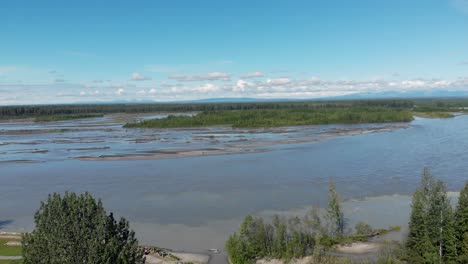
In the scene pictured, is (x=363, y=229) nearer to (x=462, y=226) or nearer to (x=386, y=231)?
(x=386, y=231)

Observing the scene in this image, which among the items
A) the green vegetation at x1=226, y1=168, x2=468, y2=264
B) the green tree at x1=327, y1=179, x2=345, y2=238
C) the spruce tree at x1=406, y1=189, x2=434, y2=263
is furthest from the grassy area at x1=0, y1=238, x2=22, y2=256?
the spruce tree at x1=406, y1=189, x2=434, y2=263

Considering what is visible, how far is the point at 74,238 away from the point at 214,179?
90.6ft

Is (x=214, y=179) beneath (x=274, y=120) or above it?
beneath

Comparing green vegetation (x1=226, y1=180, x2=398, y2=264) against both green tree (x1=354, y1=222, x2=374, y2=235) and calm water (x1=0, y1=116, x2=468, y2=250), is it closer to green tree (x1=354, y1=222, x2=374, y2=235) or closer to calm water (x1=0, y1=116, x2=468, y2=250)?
green tree (x1=354, y1=222, x2=374, y2=235)

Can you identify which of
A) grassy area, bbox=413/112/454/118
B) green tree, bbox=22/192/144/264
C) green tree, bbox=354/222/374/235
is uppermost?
grassy area, bbox=413/112/454/118

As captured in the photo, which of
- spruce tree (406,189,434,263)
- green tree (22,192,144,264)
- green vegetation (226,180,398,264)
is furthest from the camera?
green vegetation (226,180,398,264)

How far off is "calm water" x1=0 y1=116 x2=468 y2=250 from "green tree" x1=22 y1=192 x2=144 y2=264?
32.3 feet

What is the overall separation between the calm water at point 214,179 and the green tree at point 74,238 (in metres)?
9.85

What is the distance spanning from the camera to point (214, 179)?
4119cm

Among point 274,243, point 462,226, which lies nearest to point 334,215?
point 274,243

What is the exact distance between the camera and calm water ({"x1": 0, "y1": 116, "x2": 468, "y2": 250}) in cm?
2903

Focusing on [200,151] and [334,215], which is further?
[200,151]

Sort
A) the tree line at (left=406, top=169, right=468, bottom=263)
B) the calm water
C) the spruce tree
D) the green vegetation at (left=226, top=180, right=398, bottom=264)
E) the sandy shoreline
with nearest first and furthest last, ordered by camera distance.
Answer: the tree line at (left=406, top=169, right=468, bottom=263), the spruce tree, the green vegetation at (left=226, top=180, right=398, bottom=264), the calm water, the sandy shoreline

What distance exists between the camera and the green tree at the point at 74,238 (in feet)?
44.2
